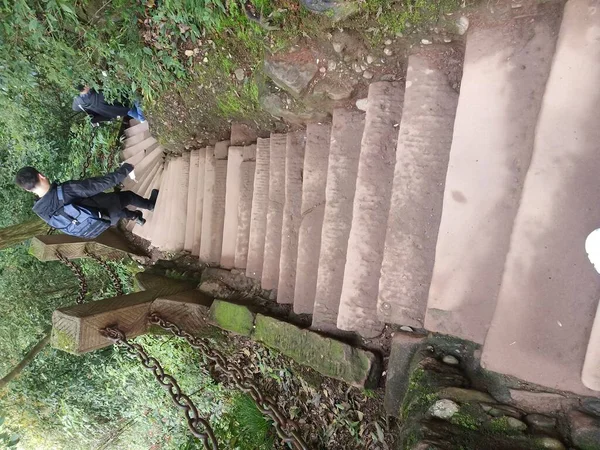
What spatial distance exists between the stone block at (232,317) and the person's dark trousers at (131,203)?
200 centimetres

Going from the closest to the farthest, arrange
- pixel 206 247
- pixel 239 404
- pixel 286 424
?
pixel 286 424, pixel 239 404, pixel 206 247

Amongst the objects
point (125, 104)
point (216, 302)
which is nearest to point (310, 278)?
point (216, 302)

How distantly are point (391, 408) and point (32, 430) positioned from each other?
6.71 metres

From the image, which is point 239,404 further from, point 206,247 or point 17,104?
point 17,104

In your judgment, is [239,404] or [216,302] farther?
[239,404]

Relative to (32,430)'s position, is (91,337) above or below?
above

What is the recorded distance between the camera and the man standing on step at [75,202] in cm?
412

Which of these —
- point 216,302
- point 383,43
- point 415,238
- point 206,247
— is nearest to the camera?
point 415,238

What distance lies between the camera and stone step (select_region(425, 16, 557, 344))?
207 cm

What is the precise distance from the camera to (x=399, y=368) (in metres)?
2.64

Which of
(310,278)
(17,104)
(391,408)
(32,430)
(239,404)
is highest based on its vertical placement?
(17,104)

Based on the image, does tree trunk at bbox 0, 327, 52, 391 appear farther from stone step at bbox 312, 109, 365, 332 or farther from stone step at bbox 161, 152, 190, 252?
stone step at bbox 312, 109, 365, 332

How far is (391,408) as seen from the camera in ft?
8.77

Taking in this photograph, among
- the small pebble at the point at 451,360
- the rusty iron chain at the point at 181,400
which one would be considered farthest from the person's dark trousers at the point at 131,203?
the small pebble at the point at 451,360
